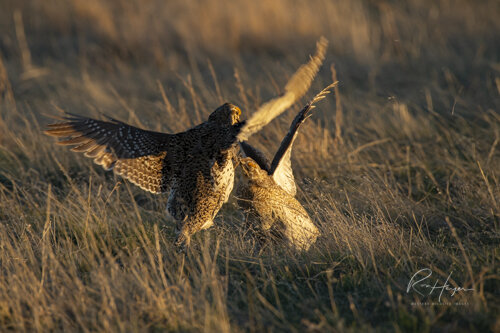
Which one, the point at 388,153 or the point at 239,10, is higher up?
the point at 239,10

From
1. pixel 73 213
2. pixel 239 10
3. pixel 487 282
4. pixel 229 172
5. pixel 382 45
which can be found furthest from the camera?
pixel 239 10

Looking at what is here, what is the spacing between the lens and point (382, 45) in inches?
408

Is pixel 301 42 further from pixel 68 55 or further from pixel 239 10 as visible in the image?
pixel 68 55

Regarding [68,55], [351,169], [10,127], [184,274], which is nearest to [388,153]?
[351,169]

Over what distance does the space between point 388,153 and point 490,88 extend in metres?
2.67

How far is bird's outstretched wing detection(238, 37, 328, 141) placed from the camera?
3523 mm

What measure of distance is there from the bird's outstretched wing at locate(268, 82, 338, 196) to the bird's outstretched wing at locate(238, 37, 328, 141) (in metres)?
0.15

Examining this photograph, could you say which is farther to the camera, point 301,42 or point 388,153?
point 301,42

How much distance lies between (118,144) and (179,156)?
49cm

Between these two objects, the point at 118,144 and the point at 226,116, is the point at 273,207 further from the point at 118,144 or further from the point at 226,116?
the point at 118,144

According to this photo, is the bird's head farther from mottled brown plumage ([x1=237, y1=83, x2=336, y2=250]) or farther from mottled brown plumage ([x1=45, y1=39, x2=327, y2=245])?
mottled brown plumage ([x1=237, y1=83, x2=336, y2=250])

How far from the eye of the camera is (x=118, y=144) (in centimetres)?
432

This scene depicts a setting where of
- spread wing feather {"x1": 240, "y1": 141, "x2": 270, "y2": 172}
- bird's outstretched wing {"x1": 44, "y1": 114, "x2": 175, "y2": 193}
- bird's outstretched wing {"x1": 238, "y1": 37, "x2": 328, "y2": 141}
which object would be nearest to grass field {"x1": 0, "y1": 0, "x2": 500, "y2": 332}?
bird's outstretched wing {"x1": 44, "y1": 114, "x2": 175, "y2": 193}

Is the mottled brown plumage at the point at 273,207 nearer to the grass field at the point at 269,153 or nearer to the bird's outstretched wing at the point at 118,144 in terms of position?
the grass field at the point at 269,153
